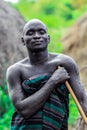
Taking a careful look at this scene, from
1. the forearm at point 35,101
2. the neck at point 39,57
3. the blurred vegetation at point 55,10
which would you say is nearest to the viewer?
the forearm at point 35,101

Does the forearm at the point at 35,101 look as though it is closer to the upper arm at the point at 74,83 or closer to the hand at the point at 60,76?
the hand at the point at 60,76

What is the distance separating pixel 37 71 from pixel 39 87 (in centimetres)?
14

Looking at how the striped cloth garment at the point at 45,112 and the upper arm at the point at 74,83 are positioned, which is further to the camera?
the upper arm at the point at 74,83

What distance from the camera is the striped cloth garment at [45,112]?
5.29 m

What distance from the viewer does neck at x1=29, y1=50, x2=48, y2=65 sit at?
17.8 feet

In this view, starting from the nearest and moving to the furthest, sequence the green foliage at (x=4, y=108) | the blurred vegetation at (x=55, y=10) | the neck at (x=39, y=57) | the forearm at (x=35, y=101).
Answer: the forearm at (x=35, y=101), the neck at (x=39, y=57), the green foliage at (x=4, y=108), the blurred vegetation at (x=55, y=10)

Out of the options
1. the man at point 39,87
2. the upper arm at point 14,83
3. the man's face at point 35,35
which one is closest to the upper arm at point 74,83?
the man at point 39,87

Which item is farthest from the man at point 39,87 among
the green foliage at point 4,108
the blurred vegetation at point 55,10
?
the blurred vegetation at point 55,10

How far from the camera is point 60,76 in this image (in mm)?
5355

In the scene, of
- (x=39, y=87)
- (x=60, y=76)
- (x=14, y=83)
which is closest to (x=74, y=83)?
(x=60, y=76)

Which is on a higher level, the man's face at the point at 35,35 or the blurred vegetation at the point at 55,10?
the man's face at the point at 35,35

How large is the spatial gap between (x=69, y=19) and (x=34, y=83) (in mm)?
15677

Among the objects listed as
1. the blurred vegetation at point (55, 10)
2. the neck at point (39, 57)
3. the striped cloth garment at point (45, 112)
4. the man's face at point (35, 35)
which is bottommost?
the blurred vegetation at point (55, 10)

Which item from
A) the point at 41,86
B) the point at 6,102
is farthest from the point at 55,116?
the point at 6,102
